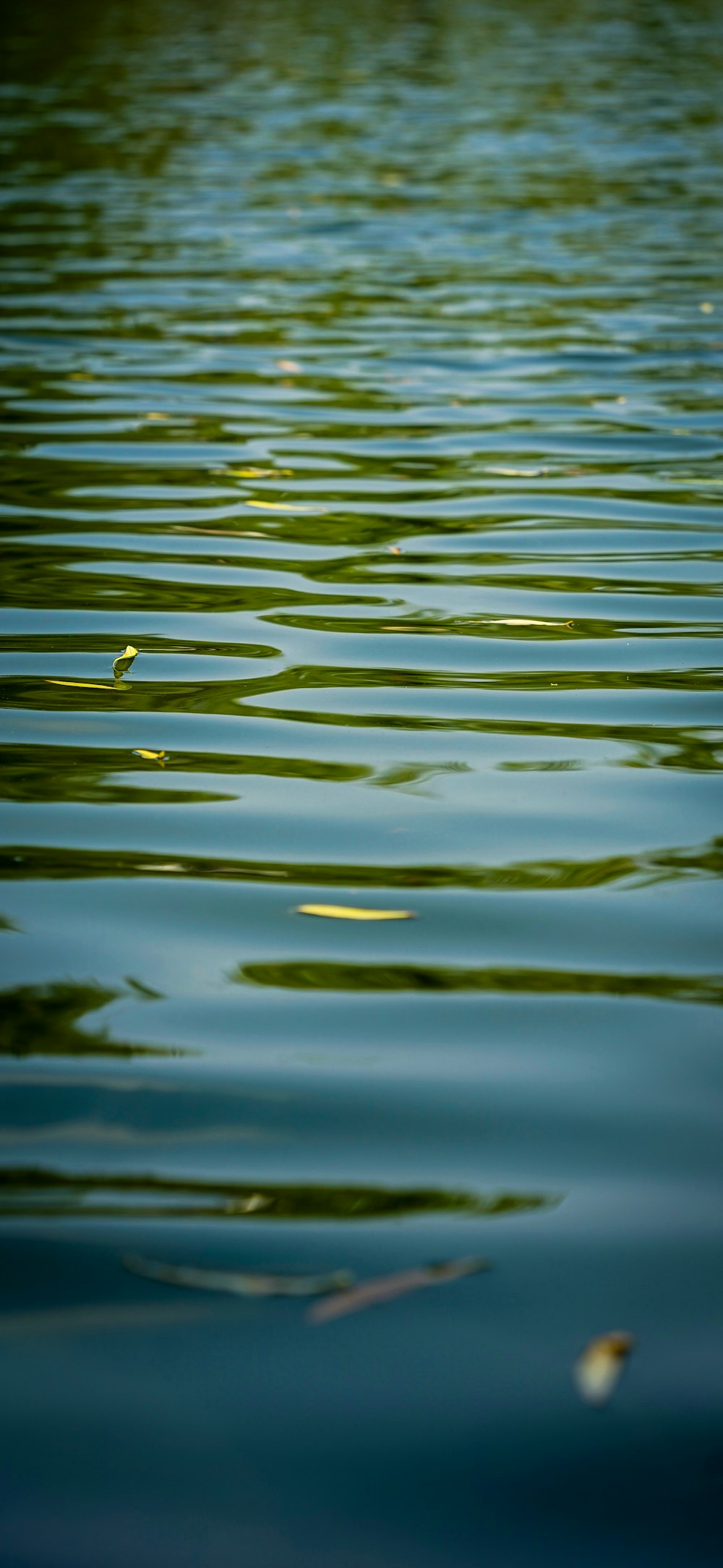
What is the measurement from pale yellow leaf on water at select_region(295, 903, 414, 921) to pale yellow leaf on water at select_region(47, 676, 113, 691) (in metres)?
0.93

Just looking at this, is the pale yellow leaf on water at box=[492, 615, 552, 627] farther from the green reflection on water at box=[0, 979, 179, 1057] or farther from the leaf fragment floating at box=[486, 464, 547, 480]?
the green reflection on water at box=[0, 979, 179, 1057]

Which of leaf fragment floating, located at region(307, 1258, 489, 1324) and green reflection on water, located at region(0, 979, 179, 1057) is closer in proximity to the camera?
leaf fragment floating, located at region(307, 1258, 489, 1324)

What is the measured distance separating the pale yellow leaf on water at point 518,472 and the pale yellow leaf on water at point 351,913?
2555 millimetres

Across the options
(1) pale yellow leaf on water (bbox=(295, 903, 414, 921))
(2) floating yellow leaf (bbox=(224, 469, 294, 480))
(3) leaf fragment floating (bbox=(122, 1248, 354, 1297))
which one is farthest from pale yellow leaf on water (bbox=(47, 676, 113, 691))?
(2) floating yellow leaf (bbox=(224, 469, 294, 480))

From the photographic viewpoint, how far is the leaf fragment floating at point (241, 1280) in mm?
1340

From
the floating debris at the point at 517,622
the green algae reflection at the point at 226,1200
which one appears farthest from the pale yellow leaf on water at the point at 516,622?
the green algae reflection at the point at 226,1200

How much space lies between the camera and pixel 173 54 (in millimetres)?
18328

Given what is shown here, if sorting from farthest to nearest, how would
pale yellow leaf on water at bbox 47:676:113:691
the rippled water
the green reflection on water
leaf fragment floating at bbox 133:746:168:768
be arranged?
pale yellow leaf on water at bbox 47:676:113:691 < leaf fragment floating at bbox 133:746:168:768 < the green reflection on water < the rippled water

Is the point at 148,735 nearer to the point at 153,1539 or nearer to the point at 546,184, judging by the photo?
the point at 153,1539

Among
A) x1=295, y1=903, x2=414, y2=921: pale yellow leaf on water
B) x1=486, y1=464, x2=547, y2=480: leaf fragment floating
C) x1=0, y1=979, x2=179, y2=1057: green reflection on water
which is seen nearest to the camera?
x1=0, y1=979, x2=179, y2=1057: green reflection on water

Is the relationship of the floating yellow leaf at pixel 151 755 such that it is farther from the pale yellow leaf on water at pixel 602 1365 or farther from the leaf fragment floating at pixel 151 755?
the pale yellow leaf on water at pixel 602 1365

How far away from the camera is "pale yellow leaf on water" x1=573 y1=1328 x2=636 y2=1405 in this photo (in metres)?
1.24

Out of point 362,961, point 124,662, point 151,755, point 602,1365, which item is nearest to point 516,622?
point 124,662

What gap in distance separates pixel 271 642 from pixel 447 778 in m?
0.77
